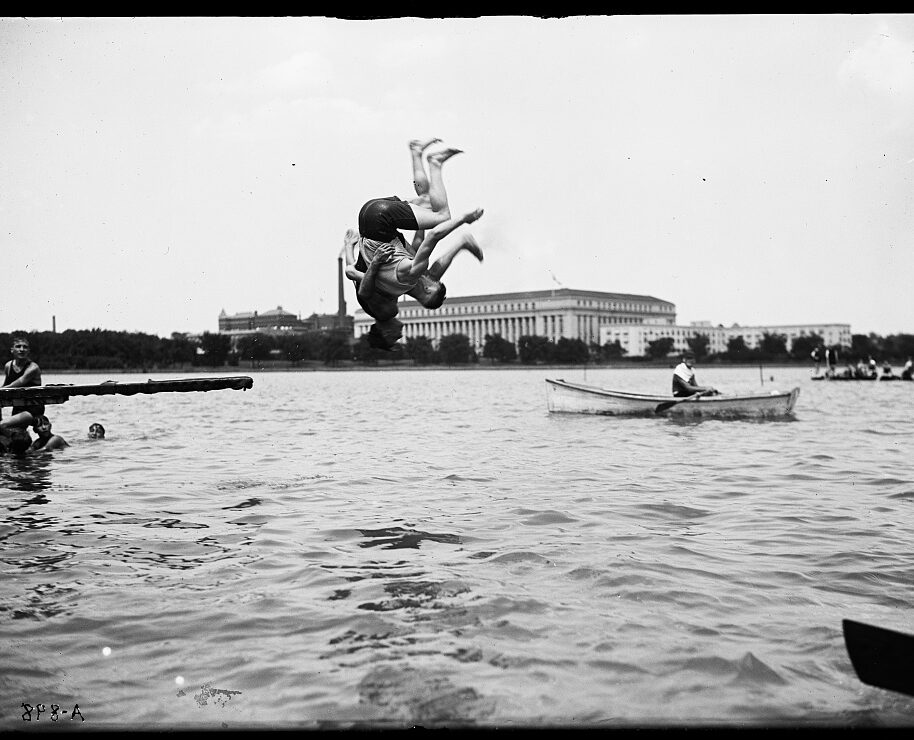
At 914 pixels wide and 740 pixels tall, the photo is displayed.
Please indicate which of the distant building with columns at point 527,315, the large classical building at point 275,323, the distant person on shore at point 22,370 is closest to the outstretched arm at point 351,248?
the distant building with columns at point 527,315

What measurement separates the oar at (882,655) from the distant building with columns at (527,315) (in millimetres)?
2339

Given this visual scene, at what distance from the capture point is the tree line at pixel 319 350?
4520 mm

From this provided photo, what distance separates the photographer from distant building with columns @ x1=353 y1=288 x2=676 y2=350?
17.9ft

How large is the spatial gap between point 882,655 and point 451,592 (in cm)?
297

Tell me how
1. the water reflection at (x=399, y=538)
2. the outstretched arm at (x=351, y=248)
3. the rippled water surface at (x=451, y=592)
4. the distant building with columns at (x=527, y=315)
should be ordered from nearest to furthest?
the outstretched arm at (x=351, y=248), the rippled water surface at (x=451, y=592), the distant building with columns at (x=527, y=315), the water reflection at (x=399, y=538)

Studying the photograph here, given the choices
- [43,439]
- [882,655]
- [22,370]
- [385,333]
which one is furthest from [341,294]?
[43,439]

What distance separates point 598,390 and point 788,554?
15636mm

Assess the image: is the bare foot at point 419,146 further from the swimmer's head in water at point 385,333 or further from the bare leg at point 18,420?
the bare leg at point 18,420

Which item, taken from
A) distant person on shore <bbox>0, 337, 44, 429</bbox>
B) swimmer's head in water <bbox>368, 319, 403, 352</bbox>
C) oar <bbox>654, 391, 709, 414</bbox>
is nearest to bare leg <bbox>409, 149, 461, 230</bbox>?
swimmer's head in water <bbox>368, 319, 403, 352</bbox>

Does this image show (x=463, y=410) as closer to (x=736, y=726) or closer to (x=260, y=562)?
(x=260, y=562)

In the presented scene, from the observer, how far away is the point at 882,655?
11.9 feet

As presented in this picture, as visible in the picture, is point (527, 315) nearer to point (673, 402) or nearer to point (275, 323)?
point (275, 323)

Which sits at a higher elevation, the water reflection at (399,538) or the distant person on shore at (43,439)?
the distant person on shore at (43,439)

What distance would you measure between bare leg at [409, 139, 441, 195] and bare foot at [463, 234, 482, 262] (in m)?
0.28
